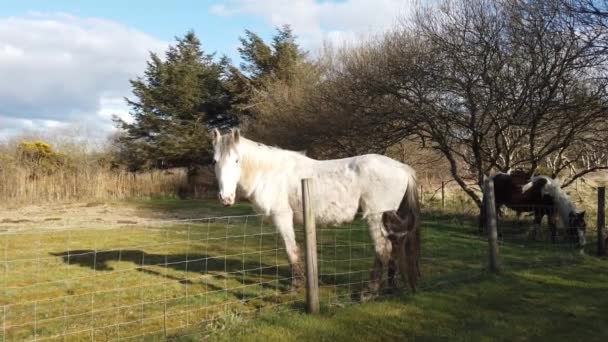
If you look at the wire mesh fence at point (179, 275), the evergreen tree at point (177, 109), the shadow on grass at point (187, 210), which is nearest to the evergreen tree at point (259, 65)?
the evergreen tree at point (177, 109)

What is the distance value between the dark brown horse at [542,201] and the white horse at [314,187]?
4906mm

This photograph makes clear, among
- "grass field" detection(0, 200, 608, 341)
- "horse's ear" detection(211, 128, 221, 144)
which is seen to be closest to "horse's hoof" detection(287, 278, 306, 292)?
"grass field" detection(0, 200, 608, 341)

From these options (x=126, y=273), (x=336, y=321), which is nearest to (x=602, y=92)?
(x=336, y=321)

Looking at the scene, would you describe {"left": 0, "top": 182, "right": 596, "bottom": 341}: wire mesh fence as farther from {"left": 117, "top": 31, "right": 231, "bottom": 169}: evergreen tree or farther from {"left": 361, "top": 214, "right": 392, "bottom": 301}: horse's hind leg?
{"left": 117, "top": 31, "right": 231, "bottom": 169}: evergreen tree

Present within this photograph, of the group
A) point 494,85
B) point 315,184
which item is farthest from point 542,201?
point 315,184

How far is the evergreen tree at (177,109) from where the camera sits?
83.2ft

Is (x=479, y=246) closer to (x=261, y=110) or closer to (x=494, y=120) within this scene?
(x=494, y=120)

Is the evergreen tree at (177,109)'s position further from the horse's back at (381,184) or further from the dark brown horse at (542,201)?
the horse's back at (381,184)

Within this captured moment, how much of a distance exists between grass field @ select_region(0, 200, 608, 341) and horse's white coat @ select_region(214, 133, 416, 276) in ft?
1.37

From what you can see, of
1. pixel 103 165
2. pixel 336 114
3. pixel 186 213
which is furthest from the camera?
pixel 103 165

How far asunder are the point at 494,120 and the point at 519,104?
0.72 m

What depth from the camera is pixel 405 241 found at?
5.20 metres

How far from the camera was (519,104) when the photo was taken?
436 inches

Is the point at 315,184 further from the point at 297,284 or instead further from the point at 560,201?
the point at 560,201
